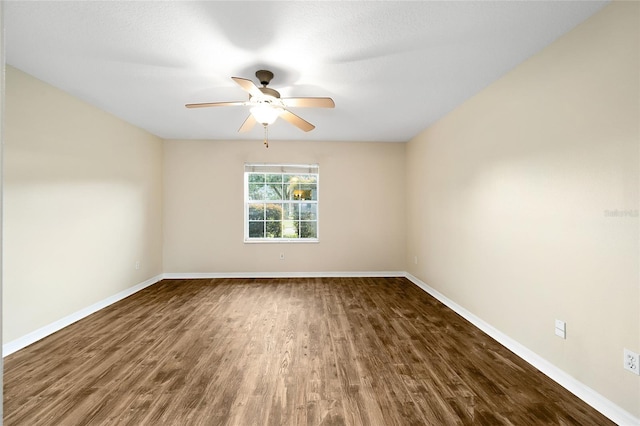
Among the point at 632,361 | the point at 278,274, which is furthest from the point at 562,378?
the point at 278,274

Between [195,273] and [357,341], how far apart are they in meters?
3.47

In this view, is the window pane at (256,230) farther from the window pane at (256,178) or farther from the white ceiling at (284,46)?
the white ceiling at (284,46)

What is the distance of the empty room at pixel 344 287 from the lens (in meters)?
1.83

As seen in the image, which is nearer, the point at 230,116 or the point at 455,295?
the point at 455,295

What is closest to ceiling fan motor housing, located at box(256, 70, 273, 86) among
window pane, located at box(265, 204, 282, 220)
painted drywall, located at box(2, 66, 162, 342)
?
painted drywall, located at box(2, 66, 162, 342)

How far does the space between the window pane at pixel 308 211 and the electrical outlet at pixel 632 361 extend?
415 centimetres

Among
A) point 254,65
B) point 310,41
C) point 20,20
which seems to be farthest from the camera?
point 254,65

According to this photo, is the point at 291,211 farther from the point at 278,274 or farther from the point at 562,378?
the point at 562,378

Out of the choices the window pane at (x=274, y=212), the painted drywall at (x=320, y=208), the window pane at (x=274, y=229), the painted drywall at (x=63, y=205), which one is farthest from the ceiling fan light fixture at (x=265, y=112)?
the window pane at (x=274, y=229)

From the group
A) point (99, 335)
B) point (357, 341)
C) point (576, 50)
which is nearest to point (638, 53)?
point (576, 50)

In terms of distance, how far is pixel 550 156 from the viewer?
2.23 meters

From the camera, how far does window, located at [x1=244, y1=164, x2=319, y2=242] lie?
5266 mm

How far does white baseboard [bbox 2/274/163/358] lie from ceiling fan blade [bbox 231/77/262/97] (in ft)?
9.59

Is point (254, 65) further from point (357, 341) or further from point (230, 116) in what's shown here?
point (357, 341)
